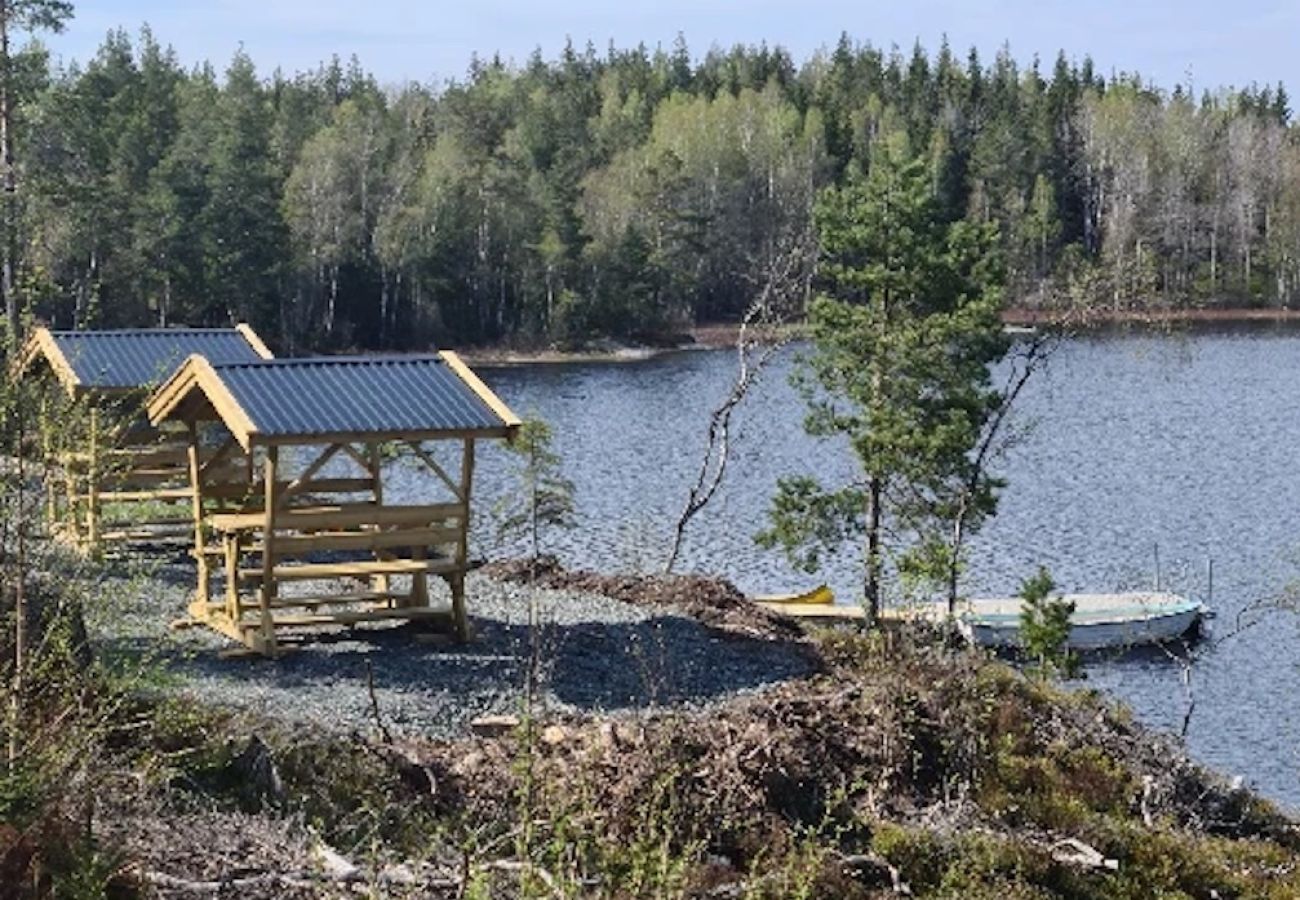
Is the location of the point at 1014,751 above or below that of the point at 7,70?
below

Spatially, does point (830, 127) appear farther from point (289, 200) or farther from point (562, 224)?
point (289, 200)

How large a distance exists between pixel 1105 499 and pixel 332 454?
27.8 meters

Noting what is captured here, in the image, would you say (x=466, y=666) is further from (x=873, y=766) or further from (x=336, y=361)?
(x=873, y=766)

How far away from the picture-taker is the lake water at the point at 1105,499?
25.9 m

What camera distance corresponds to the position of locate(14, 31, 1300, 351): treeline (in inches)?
2719

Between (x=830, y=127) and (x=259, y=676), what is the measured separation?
9988 centimetres

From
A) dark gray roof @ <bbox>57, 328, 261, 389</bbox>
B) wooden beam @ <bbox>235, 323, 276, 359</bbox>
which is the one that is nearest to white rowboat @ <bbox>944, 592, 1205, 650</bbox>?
wooden beam @ <bbox>235, 323, 276, 359</bbox>

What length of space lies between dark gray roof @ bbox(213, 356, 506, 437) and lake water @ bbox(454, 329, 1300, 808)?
9.01 m

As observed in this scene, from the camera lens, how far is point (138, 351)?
19.0m

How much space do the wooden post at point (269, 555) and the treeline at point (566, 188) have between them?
35.7 m

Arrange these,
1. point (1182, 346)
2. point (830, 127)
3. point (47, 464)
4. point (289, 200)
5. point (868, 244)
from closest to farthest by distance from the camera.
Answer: point (47, 464) → point (868, 244) → point (1182, 346) → point (289, 200) → point (830, 127)

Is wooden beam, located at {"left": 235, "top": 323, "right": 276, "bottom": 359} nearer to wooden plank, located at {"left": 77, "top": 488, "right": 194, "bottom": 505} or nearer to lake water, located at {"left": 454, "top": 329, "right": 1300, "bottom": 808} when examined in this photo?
wooden plank, located at {"left": 77, "top": 488, "right": 194, "bottom": 505}

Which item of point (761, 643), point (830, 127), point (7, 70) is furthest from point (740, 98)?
point (761, 643)

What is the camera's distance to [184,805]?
9.51 m
